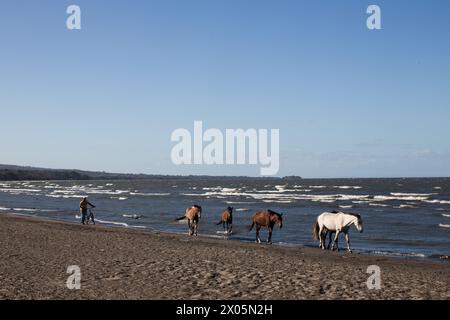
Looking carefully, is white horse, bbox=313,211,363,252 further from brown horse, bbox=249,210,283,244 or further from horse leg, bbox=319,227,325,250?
brown horse, bbox=249,210,283,244

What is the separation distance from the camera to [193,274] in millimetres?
11625

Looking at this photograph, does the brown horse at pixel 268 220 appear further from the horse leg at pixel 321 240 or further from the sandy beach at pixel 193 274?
the sandy beach at pixel 193 274

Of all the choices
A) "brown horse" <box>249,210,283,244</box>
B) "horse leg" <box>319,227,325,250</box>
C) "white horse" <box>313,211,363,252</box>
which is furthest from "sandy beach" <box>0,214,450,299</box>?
"brown horse" <box>249,210,283,244</box>

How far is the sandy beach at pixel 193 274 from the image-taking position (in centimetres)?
966

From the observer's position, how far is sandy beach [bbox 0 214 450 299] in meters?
9.66

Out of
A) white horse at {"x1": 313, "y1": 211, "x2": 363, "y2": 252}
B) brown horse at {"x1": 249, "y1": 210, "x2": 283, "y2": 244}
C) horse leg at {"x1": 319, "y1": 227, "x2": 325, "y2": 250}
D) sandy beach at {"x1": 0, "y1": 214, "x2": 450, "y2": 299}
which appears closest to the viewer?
sandy beach at {"x1": 0, "y1": 214, "x2": 450, "y2": 299}

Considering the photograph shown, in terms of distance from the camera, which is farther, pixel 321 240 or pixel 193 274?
pixel 321 240

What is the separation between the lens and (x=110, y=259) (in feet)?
45.3

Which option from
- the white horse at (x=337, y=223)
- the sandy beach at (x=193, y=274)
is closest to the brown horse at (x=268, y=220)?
the white horse at (x=337, y=223)

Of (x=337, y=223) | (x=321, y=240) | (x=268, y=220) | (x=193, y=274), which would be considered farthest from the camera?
(x=268, y=220)

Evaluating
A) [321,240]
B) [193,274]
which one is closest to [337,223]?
[321,240]

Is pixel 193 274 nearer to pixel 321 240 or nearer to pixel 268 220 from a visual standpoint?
pixel 321 240

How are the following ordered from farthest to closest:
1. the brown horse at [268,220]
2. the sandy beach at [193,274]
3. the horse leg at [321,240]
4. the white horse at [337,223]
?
the brown horse at [268,220]
the horse leg at [321,240]
the white horse at [337,223]
the sandy beach at [193,274]
